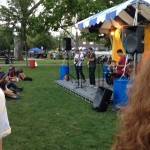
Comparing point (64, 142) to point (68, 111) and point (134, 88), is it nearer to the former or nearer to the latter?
point (68, 111)

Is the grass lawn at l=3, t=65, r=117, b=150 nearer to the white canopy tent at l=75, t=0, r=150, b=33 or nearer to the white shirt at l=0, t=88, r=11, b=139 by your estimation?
the white canopy tent at l=75, t=0, r=150, b=33

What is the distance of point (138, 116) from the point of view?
1.29 metres

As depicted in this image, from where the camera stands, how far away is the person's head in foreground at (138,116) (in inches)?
49.3

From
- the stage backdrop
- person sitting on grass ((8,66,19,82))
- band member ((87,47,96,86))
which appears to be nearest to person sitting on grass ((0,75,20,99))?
band member ((87,47,96,86))

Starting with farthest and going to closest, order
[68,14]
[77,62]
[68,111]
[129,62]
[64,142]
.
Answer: [68,14]
[77,62]
[129,62]
[68,111]
[64,142]

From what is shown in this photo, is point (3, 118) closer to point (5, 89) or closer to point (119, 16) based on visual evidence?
point (5, 89)

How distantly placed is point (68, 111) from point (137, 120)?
26.5 ft

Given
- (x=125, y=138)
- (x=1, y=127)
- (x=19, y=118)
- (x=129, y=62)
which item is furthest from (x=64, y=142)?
(x=129, y=62)

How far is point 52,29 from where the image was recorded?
32.3 meters

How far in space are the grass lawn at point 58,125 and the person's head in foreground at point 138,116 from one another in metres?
4.74

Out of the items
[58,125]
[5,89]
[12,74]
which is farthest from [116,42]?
[58,125]

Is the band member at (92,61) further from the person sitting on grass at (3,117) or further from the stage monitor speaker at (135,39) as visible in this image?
the person sitting on grass at (3,117)

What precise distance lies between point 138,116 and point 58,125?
649 cm

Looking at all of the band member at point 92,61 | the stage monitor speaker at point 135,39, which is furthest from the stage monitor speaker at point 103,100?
the band member at point 92,61
